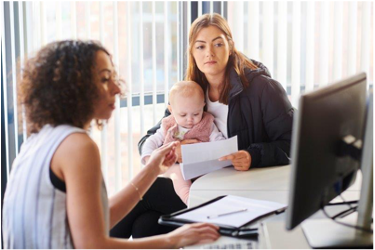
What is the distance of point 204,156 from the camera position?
2559 mm

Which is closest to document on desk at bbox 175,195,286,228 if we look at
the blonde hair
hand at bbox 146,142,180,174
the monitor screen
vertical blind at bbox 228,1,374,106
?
hand at bbox 146,142,180,174

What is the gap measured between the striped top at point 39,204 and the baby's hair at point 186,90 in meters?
1.23

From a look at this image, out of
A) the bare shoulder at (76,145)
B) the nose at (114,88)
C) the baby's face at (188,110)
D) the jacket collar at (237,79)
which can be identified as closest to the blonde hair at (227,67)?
the jacket collar at (237,79)

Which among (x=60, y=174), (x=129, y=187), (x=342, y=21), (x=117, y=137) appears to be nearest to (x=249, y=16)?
(x=342, y=21)

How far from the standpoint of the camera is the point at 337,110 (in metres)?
1.56

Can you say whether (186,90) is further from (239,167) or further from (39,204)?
(39,204)

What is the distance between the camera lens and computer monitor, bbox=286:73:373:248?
4.68ft

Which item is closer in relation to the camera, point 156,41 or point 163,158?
point 163,158

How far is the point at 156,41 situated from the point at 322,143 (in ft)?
9.00

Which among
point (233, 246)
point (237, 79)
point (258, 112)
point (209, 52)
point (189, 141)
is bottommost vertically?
point (233, 246)

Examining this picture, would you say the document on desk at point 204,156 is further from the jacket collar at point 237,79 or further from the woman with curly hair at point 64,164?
the woman with curly hair at point 64,164

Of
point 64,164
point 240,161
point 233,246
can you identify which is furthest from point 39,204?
point 240,161

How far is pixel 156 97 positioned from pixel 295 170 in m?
2.76

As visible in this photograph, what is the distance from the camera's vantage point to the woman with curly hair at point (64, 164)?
5.17 ft
